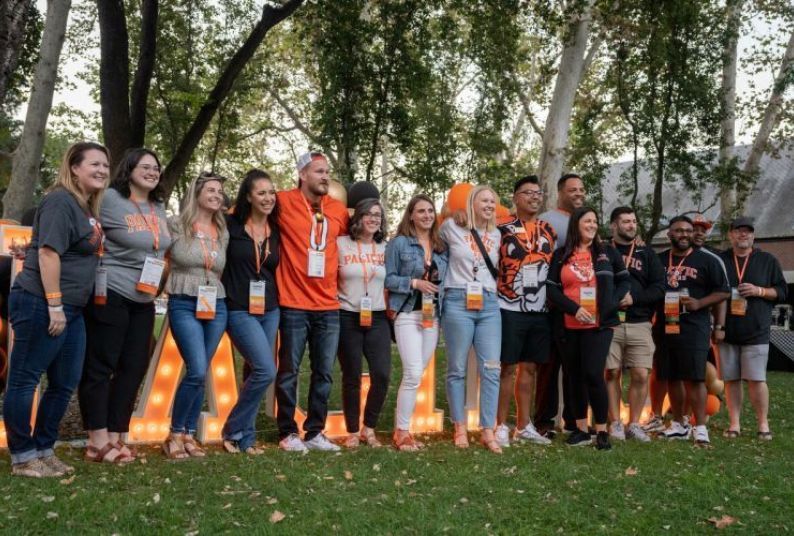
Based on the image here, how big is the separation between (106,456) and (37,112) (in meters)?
7.53

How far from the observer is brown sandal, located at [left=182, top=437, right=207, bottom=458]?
5441 millimetres

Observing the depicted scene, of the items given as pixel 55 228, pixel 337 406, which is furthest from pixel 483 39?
pixel 55 228

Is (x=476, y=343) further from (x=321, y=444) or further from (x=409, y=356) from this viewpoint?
(x=321, y=444)

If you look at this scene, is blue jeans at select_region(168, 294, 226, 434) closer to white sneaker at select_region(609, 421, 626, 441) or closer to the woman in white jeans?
the woman in white jeans

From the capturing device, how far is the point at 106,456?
5105mm

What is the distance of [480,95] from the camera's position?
644 inches

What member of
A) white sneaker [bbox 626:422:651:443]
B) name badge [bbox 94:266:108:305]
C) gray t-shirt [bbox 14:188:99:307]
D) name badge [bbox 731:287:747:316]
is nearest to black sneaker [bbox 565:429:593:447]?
white sneaker [bbox 626:422:651:443]

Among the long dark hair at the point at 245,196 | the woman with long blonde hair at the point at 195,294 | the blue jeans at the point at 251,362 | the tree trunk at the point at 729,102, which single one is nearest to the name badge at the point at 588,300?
the blue jeans at the point at 251,362

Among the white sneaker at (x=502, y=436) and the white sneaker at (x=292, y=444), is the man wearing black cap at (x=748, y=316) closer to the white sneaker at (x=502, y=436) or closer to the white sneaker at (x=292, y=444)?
the white sneaker at (x=502, y=436)

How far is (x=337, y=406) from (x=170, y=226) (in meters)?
4.11

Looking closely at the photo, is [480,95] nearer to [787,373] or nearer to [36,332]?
[787,373]

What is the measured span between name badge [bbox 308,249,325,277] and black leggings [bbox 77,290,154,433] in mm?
1228

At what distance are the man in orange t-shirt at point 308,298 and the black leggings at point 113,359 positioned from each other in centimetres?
107

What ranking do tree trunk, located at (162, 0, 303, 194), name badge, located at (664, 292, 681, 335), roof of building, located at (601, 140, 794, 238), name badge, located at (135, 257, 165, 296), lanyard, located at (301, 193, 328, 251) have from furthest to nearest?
roof of building, located at (601, 140, 794, 238) → tree trunk, located at (162, 0, 303, 194) → name badge, located at (664, 292, 681, 335) → lanyard, located at (301, 193, 328, 251) → name badge, located at (135, 257, 165, 296)
